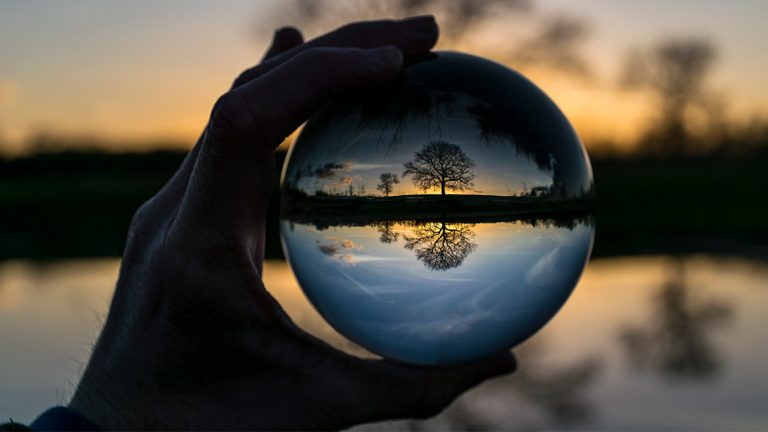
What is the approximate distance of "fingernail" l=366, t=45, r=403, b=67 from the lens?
209cm

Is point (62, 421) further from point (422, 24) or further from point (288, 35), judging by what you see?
point (422, 24)

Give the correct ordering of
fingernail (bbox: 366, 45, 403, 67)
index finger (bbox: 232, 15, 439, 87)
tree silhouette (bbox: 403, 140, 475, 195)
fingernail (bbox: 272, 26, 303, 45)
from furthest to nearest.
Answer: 1. fingernail (bbox: 272, 26, 303, 45)
2. index finger (bbox: 232, 15, 439, 87)
3. fingernail (bbox: 366, 45, 403, 67)
4. tree silhouette (bbox: 403, 140, 475, 195)

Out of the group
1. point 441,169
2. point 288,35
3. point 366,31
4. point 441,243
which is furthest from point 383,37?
point 441,243

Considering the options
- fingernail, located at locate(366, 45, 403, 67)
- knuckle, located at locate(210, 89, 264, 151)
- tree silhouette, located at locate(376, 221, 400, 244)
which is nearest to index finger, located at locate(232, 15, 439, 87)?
fingernail, located at locate(366, 45, 403, 67)

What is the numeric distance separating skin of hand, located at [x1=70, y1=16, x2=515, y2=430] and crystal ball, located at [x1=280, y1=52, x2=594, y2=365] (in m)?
A: 0.13

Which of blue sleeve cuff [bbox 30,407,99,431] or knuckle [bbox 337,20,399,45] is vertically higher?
knuckle [bbox 337,20,399,45]

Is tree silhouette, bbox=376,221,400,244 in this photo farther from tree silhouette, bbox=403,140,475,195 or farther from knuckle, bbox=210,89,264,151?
knuckle, bbox=210,89,264,151

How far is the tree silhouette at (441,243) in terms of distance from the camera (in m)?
1.98

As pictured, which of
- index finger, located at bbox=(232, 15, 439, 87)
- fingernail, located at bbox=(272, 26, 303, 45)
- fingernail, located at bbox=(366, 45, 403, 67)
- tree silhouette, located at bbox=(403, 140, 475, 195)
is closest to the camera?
tree silhouette, located at bbox=(403, 140, 475, 195)

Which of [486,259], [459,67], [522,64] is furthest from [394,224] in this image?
[522,64]

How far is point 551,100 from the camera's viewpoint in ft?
7.77

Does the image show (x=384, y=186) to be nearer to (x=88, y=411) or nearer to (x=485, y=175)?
(x=485, y=175)

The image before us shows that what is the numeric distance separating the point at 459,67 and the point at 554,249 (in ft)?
1.94

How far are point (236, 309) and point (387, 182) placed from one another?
56 cm
